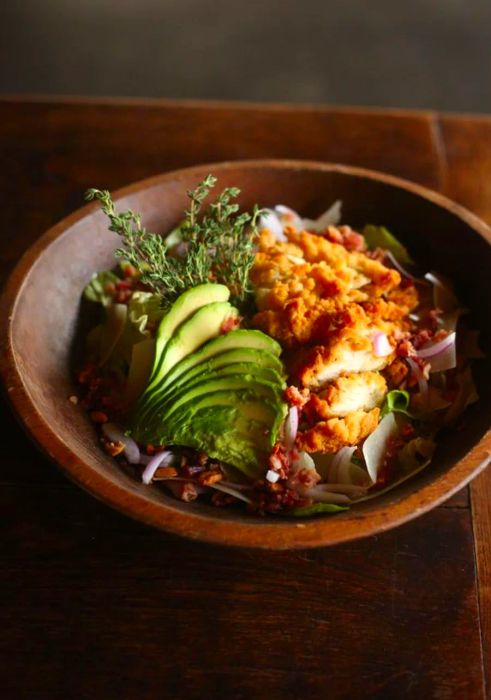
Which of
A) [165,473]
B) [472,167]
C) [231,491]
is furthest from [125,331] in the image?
[472,167]

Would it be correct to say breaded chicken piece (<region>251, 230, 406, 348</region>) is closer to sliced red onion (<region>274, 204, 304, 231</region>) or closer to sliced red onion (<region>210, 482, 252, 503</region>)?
sliced red onion (<region>274, 204, 304, 231</region>)

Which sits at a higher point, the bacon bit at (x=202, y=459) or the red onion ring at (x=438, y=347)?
the red onion ring at (x=438, y=347)

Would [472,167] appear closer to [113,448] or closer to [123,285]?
[123,285]

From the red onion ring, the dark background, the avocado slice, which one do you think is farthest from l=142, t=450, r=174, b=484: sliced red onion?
the dark background

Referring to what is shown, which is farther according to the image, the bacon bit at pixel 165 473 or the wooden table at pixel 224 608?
the bacon bit at pixel 165 473

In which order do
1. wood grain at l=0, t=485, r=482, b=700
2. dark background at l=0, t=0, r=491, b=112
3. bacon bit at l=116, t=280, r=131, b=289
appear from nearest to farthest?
1. wood grain at l=0, t=485, r=482, b=700
2. bacon bit at l=116, t=280, r=131, b=289
3. dark background at l=0, t=0, r=491, b=112

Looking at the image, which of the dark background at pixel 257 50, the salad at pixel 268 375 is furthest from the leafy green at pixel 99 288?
the dark background at pixel 257 50

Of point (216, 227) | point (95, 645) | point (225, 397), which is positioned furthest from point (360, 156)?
point (95, 645)

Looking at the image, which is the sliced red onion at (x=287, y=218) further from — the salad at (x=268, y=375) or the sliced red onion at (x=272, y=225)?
the salad at (x=268, y=375)
